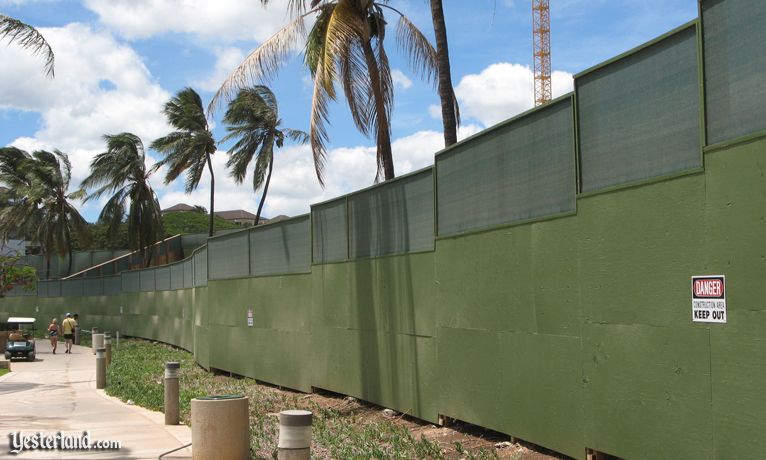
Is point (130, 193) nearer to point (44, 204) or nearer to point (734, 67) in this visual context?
point (44, 204)

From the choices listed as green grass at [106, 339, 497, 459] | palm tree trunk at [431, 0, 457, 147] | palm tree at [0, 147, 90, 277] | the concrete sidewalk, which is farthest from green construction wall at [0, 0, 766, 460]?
palm tree at [0, 147, 90, 277]

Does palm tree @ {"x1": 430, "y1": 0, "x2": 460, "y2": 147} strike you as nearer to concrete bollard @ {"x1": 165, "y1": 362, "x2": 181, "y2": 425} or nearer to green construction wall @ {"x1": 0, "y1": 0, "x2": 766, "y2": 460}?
green construction wall @ {"x1": 0, "y1": 0, "x2": 766, "y2": 460}

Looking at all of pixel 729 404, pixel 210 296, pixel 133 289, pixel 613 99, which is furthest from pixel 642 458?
pixel 133 289

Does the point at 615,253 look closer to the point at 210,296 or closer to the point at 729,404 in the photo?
A: the point at 729,404

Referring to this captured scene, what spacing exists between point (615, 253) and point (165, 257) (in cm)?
5049

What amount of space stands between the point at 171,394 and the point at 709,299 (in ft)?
30.4

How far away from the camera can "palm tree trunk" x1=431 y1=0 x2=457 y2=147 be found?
51.5 ft

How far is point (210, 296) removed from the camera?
934 inches

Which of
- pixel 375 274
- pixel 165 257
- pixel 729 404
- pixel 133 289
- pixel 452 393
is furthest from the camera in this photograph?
pixel 165 257

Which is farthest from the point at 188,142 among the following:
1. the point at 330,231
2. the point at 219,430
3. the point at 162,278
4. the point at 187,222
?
the point at 187,222

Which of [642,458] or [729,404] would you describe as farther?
[642,458]

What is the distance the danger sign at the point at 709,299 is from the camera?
6789 millimetres

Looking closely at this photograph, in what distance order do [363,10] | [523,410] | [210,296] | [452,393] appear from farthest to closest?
1. [210,296]
2. [363,10]
3. [452,393]
4. [523,410]

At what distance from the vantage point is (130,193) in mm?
55562
